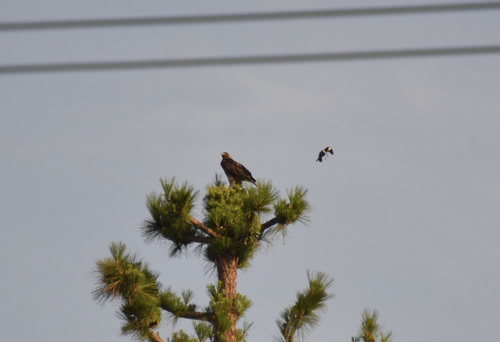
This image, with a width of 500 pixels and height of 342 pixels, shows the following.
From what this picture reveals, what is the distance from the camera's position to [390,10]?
4398 mm

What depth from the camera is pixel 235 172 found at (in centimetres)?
1192

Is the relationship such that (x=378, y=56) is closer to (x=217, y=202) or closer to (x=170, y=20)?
(x=170, y=20)

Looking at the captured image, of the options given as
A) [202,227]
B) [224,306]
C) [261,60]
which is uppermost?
[202,227]

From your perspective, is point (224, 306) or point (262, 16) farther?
point (224, 306)

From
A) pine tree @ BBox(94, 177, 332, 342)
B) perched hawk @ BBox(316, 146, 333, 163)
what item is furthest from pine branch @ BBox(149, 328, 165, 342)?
perched hawk @ BBox(316, 146, 333, 163)

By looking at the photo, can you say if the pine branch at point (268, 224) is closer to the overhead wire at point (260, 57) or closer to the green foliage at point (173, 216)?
the green foliage at point (173, 216)

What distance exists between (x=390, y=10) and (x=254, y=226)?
691 cm

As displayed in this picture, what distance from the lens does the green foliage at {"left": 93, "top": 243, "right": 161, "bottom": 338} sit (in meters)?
10.4

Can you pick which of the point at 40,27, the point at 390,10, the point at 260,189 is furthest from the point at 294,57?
the point at 260,189

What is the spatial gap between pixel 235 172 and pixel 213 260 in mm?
1251

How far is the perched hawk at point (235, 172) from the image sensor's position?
466 inches

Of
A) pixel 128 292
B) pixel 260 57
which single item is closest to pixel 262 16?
pixel 260 57

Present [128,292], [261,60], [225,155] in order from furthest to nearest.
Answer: [225,155] < [128,292] < [261,60]

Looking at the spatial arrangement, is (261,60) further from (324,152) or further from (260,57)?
(324,152)
